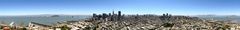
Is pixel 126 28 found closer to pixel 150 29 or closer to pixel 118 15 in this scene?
pixel 150 29

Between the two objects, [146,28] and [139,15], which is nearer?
[146,28]

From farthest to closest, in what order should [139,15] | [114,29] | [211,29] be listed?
1. [139,15]
2. [114,29]
3. [211,29]

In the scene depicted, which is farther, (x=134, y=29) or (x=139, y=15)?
(x=139, y=15)

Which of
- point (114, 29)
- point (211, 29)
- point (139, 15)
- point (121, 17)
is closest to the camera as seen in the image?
point (211, 29)

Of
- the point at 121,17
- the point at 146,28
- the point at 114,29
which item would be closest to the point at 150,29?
the point at 146,28

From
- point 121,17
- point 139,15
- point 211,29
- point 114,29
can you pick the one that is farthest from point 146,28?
point 139,15

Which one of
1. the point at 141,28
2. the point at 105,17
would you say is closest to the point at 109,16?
the point at 105,17

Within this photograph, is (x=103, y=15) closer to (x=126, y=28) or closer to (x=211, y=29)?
(x=126, y=28)

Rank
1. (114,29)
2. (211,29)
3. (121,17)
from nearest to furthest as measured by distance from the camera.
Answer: (211,29), (114,29), (121,17)
